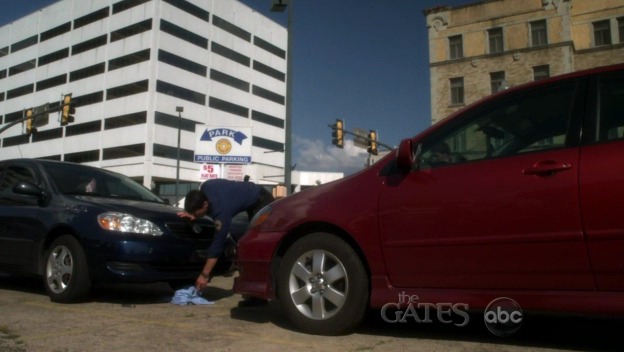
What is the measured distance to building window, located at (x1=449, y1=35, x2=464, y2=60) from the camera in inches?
1369

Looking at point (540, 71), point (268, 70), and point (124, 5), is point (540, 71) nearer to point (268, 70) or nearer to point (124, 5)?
point (268, 70)

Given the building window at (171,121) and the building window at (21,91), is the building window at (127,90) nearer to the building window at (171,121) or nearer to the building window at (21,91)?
the building window at (171,121)

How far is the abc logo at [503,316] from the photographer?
9.69 feet

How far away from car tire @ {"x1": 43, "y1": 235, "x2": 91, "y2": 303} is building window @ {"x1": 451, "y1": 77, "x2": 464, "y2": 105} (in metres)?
32.3

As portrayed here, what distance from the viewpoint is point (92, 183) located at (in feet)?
18.6

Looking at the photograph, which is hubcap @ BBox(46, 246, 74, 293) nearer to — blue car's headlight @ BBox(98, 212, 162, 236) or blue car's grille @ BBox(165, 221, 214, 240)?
blue car's headlight @ BBox(98, 212, 162, 236)

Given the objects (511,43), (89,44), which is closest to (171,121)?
(89,44)

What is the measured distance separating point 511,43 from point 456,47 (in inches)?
142

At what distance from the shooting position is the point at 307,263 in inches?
141

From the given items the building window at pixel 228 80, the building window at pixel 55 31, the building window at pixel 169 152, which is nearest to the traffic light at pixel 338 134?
the building window at pixel 169 152

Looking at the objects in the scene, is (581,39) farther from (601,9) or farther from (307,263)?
(307,263)

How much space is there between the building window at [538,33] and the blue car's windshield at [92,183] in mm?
32117

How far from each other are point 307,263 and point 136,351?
4.06ft

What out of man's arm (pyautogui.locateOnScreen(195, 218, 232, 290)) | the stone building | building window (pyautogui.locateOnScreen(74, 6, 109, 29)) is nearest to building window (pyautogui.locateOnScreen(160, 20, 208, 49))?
building window (pyautogui.locateOnScreen(74, 6, 109, 29))
